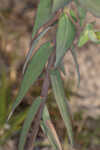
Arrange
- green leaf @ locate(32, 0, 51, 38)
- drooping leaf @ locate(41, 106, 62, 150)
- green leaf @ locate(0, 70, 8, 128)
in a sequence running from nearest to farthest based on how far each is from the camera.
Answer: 1. green leaf @ locate(32, 0, 51, 38)
2. drooping leaf @ locate(41, 106, 62, 150)
3. green leaf @ locate(0, 70, 8, 128)

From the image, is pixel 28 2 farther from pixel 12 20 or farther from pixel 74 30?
pixel 74 30

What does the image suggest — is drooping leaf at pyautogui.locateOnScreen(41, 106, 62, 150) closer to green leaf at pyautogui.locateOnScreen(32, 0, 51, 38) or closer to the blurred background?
green leaf at pyautogui.locateOnScreen(32, 0, 51, 38)

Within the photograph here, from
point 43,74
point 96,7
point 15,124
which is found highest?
point 96,7

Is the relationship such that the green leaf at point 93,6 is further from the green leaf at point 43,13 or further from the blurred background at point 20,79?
the blurred background at point 20,79

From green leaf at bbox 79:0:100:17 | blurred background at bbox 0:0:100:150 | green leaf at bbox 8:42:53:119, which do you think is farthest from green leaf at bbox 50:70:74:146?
blurred background at bbox 0:0:100:150

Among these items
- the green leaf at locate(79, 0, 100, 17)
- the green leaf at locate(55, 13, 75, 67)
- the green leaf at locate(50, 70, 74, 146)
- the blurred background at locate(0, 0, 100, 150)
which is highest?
the green leaf at locate(79, 0, 100, 17)

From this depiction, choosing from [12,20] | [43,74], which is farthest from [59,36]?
[12,20]

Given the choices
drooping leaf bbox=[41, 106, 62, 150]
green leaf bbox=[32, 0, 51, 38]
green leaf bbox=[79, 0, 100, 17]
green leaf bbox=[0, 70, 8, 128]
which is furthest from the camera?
green leaf bbox=[0, 70, 8, 128]
